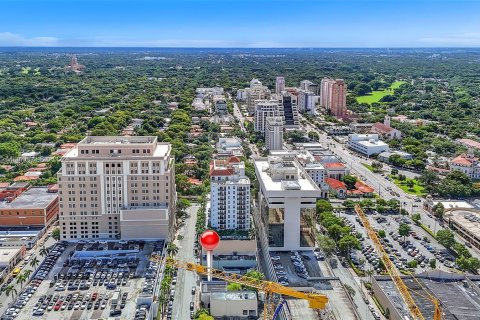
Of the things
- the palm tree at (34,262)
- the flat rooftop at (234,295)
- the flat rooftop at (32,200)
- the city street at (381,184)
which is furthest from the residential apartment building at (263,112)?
the flat rooftop at (234,295)

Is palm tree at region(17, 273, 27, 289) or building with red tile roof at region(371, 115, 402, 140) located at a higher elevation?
building with red tile roof at region(371, 115, 402, 140)

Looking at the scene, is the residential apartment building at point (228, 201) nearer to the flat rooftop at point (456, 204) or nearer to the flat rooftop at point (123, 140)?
the flat rooftop at point (123, 140)

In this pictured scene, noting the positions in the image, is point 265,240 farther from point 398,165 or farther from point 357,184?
point 398,165

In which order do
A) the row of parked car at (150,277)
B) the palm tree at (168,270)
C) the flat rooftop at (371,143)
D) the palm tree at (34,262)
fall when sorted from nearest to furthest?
the row of parked car at (150,277) < the palm tree at (168,270) < the palm tree at (34,262) < the flat rooftop at (371,143)

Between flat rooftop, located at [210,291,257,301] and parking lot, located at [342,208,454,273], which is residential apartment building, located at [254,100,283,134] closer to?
parking lot, located at [342,208,454,273]

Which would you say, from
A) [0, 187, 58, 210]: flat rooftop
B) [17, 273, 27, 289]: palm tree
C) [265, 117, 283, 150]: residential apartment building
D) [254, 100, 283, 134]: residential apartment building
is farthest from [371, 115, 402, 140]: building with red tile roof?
[17, 273, 27, 289]: palm tree

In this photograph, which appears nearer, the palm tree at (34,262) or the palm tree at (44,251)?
the palm tree at (34,262)
